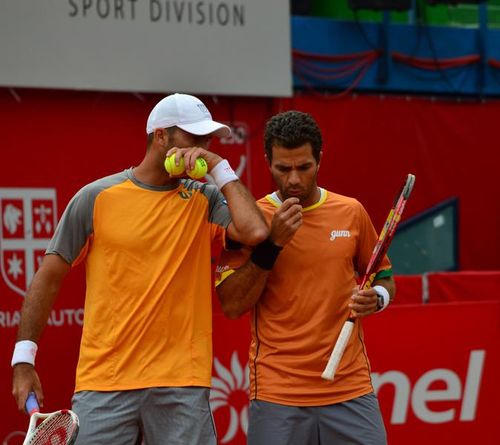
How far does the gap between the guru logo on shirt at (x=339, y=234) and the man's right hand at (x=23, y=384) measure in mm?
1365

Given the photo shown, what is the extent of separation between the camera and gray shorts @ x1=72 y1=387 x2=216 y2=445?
4652mm

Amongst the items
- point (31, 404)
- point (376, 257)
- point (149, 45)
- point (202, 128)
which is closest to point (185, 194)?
point (202, 128)

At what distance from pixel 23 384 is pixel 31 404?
0.12m

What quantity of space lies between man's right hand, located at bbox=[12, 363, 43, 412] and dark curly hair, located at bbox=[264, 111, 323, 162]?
4.39 feet

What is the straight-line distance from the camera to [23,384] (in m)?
4.66

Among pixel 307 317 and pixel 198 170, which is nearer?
pixel 198 170

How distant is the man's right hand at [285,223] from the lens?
463 centimetres

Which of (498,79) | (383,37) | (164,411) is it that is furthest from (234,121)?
(164,411)

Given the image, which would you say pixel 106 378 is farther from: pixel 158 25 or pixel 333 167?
pixel 333 167

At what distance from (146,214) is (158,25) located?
356 cm

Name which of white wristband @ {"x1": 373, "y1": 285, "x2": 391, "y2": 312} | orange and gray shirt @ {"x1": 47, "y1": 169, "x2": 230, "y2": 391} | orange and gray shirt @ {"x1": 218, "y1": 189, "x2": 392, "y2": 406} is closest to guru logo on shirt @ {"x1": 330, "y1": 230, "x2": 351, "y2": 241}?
orange and gray shirt @ {"x1": 218, "y1": 189, "x2": 392, "y2": 406}

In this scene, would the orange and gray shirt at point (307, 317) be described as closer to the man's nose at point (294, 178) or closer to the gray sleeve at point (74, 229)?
the man's nose at point (294, 178)

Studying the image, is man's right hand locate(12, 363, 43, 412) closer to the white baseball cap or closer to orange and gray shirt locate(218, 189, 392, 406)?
orange and gray shirt locate(218, 189, 392, 406)

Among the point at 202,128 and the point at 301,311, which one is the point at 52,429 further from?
the point at 202,128
